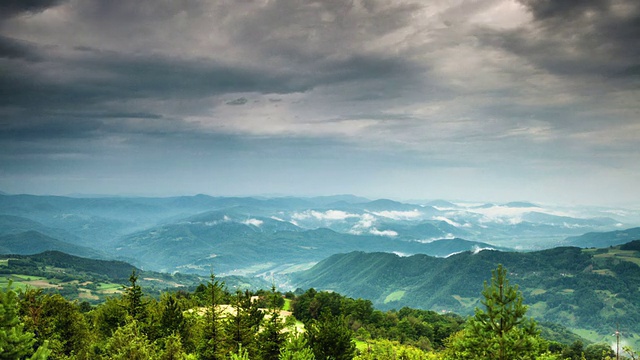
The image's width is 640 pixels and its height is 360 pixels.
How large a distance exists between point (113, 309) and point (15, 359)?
162ft

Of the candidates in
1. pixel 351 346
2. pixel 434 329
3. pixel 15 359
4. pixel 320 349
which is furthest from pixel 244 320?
pixel 434 329

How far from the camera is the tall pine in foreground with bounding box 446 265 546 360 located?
24156 millimetres

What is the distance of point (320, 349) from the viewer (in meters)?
49.8

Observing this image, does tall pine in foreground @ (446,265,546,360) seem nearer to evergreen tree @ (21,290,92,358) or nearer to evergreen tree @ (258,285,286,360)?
evergreen tree @ (258,285,286,360)

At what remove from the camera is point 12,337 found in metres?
21.6

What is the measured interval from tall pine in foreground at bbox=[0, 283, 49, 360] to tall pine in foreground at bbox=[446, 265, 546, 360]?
2525 cm

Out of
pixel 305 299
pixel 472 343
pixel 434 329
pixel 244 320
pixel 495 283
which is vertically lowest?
pixel 434 329

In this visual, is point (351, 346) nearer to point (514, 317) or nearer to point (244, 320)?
point (244, 320)

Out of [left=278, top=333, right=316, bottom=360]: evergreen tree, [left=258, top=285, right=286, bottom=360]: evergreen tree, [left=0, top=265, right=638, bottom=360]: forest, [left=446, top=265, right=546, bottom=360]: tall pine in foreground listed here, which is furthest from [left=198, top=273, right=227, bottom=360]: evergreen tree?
[left=446, top=265, right=546, bottom=360]: tall pine in foreground

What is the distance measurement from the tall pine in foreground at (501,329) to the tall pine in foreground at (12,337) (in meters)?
25.2

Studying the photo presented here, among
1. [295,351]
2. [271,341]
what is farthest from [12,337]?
[271,341]

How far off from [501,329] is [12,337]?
94.5 ft

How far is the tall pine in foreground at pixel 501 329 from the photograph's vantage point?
24.2 metres

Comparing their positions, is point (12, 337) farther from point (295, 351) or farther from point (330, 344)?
point (330, 344)
